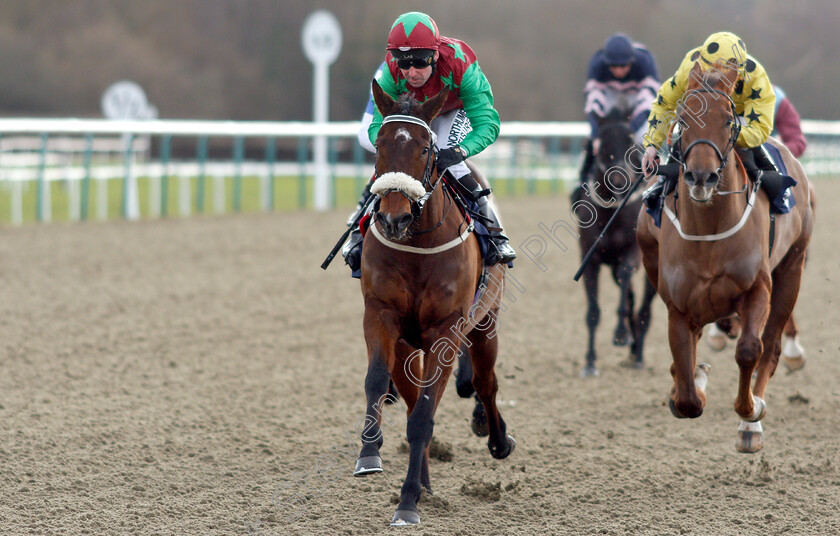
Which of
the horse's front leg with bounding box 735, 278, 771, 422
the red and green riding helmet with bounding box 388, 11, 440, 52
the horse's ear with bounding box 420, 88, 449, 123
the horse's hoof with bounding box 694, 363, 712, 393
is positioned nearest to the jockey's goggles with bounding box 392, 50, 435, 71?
the red and green riding helmet with bounding box 388, 11, 440, 52

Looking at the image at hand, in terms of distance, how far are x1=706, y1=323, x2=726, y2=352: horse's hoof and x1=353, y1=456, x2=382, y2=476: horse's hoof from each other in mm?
3455

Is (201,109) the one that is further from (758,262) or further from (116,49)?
(758,262)

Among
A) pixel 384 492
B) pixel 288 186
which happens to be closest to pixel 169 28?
pixel 288 186

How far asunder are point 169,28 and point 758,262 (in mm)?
34322

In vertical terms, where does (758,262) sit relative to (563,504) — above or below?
above

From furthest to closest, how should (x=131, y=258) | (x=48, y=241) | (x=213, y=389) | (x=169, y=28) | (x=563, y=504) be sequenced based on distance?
(x=169, y=28), (x=48, y=241), (x=131, y=258), (x=213, y=389), (x=563, y=504)

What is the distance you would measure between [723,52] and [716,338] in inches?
104

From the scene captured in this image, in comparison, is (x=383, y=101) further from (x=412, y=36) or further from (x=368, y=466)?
(x=368, y=466)

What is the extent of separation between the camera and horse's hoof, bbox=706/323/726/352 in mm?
6504

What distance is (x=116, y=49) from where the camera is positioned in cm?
3384

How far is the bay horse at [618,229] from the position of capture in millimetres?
6691

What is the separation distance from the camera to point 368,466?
12.0 ft

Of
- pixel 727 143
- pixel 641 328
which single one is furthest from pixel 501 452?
pixel 641 328

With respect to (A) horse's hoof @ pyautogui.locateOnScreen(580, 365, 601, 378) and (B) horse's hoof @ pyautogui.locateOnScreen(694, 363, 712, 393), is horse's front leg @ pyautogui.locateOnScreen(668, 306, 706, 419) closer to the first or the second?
(B) horse's hoof @ pyautogui.locateOnScreen(694, 363, 712, 393)
